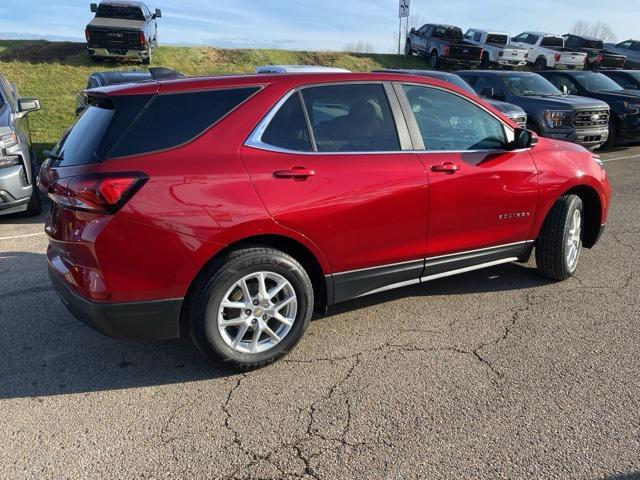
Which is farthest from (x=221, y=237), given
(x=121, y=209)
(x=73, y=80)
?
(x=73, y=80)

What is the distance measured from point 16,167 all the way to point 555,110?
952cm

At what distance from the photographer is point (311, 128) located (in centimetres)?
338

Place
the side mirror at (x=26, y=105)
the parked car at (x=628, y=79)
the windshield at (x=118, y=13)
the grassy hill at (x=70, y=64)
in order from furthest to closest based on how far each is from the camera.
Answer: the windshield at (x=118, y=13) → the parked car at (x=628, y=79) → the grassy hill at (x=70, y=64) → the side mirror at (x=26, y=105)

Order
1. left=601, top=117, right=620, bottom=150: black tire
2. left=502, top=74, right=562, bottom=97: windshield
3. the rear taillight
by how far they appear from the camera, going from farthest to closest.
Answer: left=601, top=117, right=620, bottom=150: black tire
left=502, top=74, right=562, bottom=97: windshield
the rear taillight

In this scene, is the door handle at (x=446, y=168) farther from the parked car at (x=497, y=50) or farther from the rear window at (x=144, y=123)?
the parked car at (x=497, y=50)

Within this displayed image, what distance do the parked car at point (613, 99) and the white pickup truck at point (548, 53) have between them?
13326 mm

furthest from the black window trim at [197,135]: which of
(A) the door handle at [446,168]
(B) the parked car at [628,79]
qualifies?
(B) the parked car at [628,79]

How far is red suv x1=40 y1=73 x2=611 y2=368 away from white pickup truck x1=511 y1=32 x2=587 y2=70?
2514 cm

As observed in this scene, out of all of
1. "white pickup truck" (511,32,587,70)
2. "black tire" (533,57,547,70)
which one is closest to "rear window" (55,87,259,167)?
"white pickup truck" (511,32,587,70)

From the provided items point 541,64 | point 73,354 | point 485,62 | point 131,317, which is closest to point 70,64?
point 73,354

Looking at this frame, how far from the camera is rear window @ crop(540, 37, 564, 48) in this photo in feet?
89.6

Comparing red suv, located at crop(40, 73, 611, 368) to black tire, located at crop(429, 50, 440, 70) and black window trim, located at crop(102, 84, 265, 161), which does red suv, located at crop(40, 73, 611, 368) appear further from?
black tire, located at crop(429, 50, 440, 70)

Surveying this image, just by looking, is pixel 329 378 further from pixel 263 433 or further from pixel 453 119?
pixel 453 119

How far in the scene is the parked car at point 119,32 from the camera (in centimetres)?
1670
